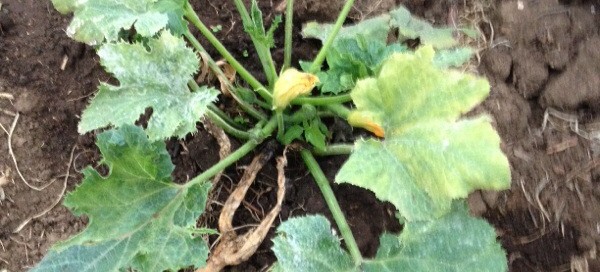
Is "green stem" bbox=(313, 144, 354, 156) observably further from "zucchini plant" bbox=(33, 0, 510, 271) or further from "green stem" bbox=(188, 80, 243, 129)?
"green stem" bbox=(188, 80, 243, 129)

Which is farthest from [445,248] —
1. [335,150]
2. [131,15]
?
[131,15]

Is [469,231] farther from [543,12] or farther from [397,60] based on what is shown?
[543,12]

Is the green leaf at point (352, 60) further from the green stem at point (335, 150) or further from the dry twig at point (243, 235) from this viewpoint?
the dry twig at point (243, 235)

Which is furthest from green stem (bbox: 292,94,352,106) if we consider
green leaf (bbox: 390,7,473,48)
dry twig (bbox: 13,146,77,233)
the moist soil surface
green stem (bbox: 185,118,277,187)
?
dry twig (bbox: 13,146,77,233)

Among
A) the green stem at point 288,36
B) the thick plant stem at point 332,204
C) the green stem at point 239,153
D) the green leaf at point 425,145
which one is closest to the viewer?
the green leaf at point 425,145

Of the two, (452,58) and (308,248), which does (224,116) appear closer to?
(308,248)

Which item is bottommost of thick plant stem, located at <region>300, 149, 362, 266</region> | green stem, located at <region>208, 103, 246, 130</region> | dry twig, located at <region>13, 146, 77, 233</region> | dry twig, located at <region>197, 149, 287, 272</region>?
dry twig, located at <region>13, 146, 77, 233</region>

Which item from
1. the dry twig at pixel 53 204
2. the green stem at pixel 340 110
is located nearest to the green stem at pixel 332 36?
the green stem at pixel 340 110
